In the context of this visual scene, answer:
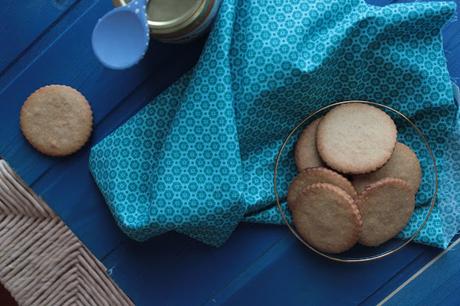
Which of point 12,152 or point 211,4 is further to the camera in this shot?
point 12,152

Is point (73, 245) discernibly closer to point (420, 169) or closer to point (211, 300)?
point (211, 300)

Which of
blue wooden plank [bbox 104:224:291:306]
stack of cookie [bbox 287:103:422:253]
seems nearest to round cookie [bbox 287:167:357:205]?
stack of cookie [bbox 287:103:422:253]

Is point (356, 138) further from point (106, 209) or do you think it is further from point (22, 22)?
point (22, 22)

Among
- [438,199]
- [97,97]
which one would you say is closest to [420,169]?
[438,199]

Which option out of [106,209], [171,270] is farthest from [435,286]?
[106,209]

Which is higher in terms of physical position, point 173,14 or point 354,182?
point 173,14

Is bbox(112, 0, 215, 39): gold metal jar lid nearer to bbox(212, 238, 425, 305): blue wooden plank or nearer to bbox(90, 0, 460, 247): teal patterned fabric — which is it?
bbox(90, 0, 460, 247): teal patterned fabric

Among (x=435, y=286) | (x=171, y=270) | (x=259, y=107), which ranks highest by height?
(x=259, y=107)
